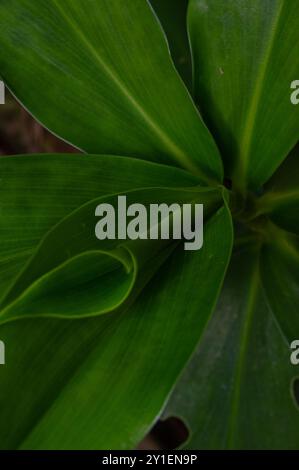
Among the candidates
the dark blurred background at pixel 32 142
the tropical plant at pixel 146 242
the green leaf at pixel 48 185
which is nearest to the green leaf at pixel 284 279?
the tropical plant at pixel 146 242

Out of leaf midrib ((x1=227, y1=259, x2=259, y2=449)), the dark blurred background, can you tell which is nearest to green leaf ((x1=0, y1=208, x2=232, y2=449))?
leaf midrib ((x1=227, y1=259, x2=259, y2=449))

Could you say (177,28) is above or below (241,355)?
above

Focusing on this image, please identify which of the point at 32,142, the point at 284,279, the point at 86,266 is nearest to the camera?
the point at 86,266

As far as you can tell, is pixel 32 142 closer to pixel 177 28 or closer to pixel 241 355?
pixel 177 28

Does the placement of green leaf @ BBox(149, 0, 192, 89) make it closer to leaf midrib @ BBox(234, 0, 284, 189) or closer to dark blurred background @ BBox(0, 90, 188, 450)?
leaf midrib @ BBox(234, 0, 284, 189)

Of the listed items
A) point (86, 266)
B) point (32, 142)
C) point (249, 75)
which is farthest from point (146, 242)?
point (32, 142)

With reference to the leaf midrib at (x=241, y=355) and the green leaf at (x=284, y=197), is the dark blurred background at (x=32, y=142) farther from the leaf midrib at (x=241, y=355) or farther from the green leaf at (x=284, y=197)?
the green leaf at (x=284, y=197)
